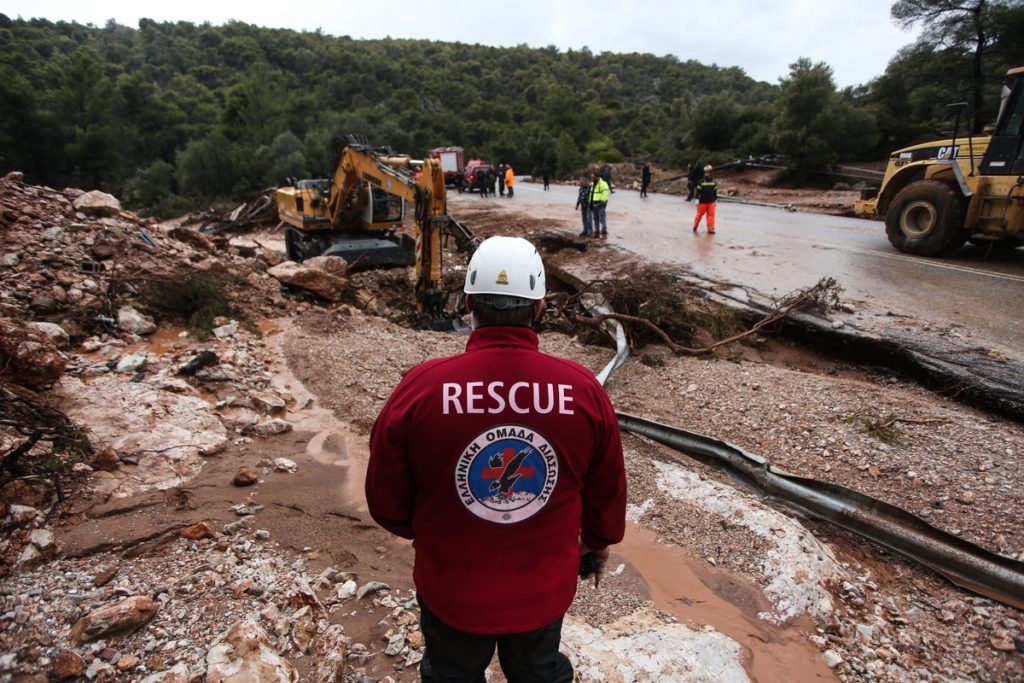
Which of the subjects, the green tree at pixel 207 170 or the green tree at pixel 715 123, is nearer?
the green tree at pixel 207 170

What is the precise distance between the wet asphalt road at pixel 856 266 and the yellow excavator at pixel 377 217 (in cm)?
414

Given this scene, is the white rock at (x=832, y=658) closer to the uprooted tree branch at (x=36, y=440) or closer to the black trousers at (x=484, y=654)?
the black trousers at (x=484, y=654)

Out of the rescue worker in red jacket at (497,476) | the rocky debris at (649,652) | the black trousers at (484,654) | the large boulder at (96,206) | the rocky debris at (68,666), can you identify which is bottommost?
the rocky debris at (649,652)

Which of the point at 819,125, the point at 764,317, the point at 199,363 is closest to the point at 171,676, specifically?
the point at 199,363

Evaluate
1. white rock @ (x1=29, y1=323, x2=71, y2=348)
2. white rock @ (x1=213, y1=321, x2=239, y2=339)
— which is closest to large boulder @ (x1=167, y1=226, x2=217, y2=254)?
white rock @ (x1=213, y1=321, x2=239, y2=339)

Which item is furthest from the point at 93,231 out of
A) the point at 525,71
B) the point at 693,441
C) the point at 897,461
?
the point at 525,71

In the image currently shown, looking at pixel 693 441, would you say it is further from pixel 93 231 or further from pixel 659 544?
pixel 93 231

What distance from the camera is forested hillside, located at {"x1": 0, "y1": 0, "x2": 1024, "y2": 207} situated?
77.5ft

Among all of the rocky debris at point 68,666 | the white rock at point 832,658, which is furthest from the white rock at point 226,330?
the white rock at point 832,658

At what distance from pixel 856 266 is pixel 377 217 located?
9.25m

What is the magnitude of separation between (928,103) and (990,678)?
2814 cm

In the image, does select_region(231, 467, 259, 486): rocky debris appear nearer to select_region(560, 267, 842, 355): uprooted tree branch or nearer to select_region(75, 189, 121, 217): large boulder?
select_region(560, 267, 842, 355): uprooted tree branch

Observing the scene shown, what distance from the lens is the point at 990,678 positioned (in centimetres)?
284

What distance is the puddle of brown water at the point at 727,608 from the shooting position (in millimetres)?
2748
